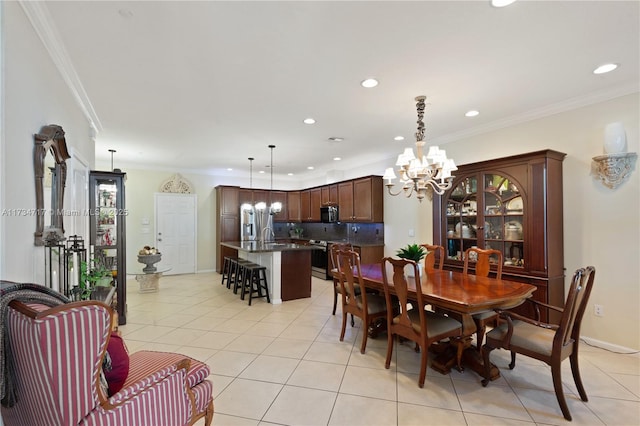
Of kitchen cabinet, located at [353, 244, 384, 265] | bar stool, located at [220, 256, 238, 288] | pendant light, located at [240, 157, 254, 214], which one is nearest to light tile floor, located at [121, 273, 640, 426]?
bar stool, located at [220, 256, 238, 288]

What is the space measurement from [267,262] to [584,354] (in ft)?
13.1

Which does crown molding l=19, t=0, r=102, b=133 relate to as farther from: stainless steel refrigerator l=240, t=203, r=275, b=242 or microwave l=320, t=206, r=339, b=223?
microwave l=320, t=206, r=339, b=223

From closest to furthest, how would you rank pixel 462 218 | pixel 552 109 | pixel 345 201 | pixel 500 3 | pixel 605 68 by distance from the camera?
pixel 500 3, pixel 605 68, pixel 552 109, pixel 462 218, pixel 345 201

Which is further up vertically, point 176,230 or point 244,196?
point 244,196

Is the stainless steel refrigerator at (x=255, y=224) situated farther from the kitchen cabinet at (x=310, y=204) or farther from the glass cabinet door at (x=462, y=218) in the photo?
the glass cabinet door at (x=462, y=218)

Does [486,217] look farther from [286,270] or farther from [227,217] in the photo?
[227,217]

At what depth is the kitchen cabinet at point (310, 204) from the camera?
7488mm

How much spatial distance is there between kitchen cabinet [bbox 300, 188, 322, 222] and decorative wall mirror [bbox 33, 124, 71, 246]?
5.45m

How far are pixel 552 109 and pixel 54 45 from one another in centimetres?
468

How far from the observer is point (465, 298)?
221cm

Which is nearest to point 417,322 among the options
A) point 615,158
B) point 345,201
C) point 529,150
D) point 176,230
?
point 615,158

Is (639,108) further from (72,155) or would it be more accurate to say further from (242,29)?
(72,155)

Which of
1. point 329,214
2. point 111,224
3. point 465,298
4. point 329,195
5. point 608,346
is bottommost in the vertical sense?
point 608,346

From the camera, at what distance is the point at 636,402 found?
2.17 m
